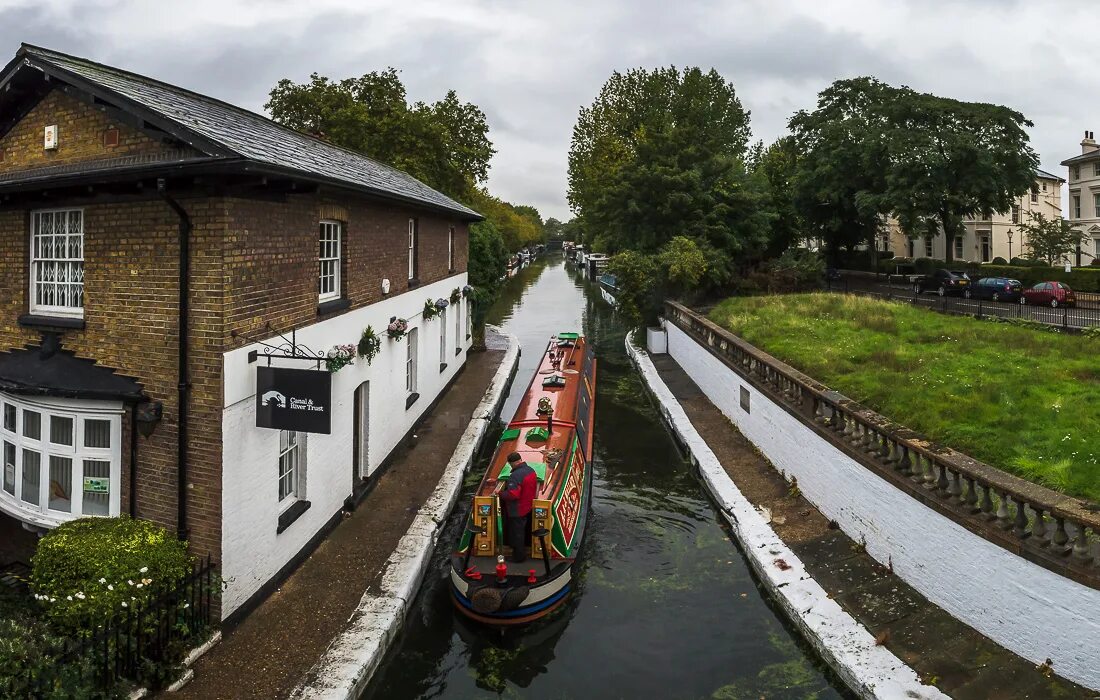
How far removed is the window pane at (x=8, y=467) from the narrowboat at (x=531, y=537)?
19.2 feet

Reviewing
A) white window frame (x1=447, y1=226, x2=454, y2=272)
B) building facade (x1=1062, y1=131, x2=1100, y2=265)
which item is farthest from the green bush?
building facade (x1=1062, y1=131, x2=1100, y2=265)

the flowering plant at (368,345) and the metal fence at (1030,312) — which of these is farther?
the metal fence at (1030,312)

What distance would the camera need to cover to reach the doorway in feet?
41.9

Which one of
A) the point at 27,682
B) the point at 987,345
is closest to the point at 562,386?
the point at 987,345

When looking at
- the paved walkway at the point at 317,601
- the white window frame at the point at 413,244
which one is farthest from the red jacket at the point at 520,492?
the white window frame at the point at 413,244

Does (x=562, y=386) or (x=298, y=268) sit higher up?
(x=298, y=268)

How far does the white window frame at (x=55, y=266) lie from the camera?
906 centimetres

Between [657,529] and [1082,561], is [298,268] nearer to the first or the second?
[657,529]

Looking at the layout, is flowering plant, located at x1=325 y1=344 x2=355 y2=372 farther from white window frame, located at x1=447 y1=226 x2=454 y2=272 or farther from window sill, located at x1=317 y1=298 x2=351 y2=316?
white window frame, located at x1=447 y1=226 x2=454 y2=272

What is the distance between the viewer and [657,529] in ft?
41.1

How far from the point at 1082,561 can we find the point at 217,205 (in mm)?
9361

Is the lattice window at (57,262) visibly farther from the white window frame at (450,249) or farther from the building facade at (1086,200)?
the building facade at (1086,200)

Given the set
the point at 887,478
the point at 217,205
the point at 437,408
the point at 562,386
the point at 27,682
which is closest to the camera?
the point at 27,682

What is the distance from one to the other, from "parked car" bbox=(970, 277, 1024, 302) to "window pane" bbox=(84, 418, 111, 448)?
98.8ft
